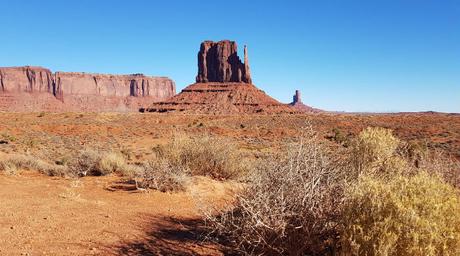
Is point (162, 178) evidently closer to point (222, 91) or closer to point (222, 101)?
point (222, 101)

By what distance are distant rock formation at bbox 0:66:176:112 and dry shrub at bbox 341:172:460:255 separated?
153 meters

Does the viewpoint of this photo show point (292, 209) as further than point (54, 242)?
No

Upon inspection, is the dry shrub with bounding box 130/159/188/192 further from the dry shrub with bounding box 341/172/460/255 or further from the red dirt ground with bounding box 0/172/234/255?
the dry shrub with bounding box 341/172/460/255

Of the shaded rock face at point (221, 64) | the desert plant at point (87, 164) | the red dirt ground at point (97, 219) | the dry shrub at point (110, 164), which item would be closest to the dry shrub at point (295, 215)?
the red dirt ground at point (97, 219)

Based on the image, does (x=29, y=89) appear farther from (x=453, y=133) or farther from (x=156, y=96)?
(x=453, y=133)

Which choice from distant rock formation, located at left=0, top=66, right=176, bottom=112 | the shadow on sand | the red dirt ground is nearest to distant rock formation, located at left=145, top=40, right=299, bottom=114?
distant rock formation, located at left=0, top=66, right=176, bottom=112

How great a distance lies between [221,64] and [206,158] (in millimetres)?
107761

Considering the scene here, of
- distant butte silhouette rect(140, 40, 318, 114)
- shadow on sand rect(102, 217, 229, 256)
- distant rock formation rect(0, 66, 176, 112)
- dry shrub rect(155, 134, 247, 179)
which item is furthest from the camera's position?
distant rock formation rect(0, 66, 176, 112)

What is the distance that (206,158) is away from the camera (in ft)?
40.4

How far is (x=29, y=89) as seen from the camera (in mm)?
155125

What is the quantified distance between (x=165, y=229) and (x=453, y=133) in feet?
136

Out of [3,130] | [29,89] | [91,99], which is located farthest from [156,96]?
[3,130]

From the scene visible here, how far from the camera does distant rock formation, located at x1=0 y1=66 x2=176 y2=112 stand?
490 ft

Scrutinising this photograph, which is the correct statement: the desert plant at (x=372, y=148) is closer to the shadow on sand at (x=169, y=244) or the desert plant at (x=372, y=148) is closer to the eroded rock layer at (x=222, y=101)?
the shadow on sand at (x=169, y=244)
